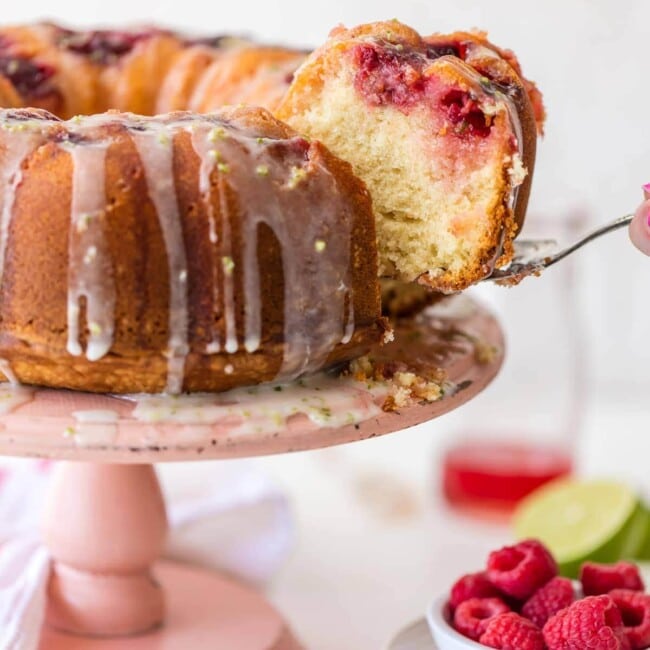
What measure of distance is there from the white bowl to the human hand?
0.35 metres

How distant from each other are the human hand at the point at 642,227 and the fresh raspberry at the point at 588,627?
11.7 inches

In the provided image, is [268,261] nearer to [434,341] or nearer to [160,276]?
[160,276]

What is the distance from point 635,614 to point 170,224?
53cm

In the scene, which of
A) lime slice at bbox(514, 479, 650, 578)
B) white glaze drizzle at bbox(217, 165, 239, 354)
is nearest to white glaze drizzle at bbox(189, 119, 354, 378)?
white glaze drizzle at bbox(217, 165, 239, 354)

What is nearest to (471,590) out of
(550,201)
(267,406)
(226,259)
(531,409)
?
(267,406)

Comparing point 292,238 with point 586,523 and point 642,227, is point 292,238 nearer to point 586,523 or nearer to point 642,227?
point 642,227

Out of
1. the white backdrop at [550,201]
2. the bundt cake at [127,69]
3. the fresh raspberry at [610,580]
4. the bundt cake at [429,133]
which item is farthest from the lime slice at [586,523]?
the bundt cake at [127,69]

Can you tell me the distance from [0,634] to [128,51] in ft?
2.08

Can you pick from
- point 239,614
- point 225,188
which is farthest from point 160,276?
point 239,614

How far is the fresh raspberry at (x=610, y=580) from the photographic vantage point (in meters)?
1.08

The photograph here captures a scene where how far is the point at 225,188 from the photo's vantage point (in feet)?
2.83

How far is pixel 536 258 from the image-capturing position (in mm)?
1066

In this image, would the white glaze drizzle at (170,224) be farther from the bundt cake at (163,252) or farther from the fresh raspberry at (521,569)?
the fresh raspberry at (521,569)

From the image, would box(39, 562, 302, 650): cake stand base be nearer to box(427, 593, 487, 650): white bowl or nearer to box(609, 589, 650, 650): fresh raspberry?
box(427, 593, 487, 650): white bowl
